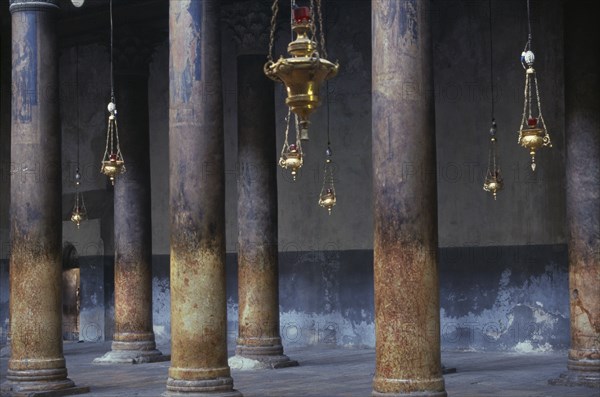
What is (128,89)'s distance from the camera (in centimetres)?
1623

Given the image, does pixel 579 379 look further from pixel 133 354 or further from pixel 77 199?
pixel 77 199

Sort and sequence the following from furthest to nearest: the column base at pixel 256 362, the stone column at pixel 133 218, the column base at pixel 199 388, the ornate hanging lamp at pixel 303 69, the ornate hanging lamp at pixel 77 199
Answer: the ornate hanging lamp at pixel 77 199 < the stone column at pixel 133 218 < the column base at pixel 256 362 < the column base at pixel 199 388 < the ornate hanging lamp at pixel 303 69

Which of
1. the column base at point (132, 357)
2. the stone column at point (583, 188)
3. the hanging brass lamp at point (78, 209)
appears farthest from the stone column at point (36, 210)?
the hanging brass lamp at point (78, 209)

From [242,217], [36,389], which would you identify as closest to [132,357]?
[242,217]

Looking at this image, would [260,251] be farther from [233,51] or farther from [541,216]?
[233,51]

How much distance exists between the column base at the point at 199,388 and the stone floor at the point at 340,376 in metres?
1.45

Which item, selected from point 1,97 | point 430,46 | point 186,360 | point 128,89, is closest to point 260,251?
point 128,89

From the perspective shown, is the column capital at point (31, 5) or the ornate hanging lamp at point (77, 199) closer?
the column capital at point (31, 5)

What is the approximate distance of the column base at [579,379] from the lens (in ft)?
36.9

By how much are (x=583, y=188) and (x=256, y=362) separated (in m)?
4.88

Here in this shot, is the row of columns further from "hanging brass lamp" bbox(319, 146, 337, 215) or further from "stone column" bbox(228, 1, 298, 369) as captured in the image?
"hanging brass lamp" bbox(319, 146, 337, 215)

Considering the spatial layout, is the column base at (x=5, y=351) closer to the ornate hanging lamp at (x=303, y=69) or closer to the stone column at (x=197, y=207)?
the stone column at (x=197, y=207)

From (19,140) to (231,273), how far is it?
776 cm

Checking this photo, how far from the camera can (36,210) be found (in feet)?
37.2
